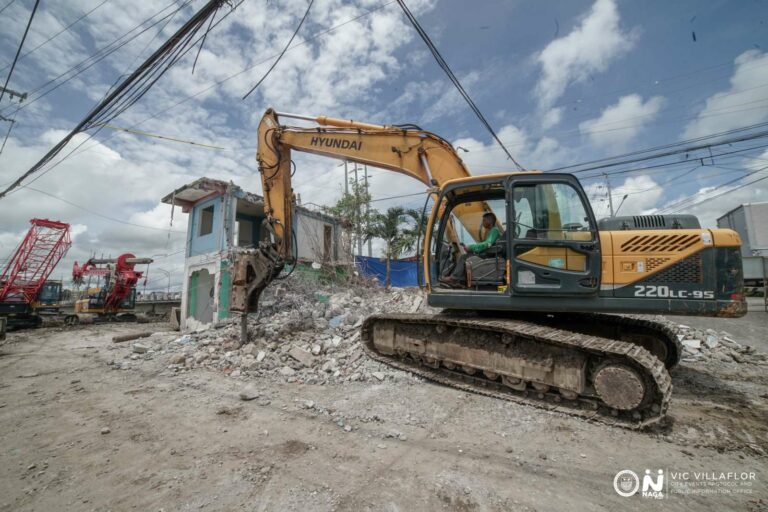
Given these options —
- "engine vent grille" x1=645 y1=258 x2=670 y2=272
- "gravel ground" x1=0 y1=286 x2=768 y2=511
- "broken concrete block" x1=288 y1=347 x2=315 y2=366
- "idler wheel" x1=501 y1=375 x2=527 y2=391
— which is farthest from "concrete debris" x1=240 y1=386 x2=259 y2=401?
"engine vent grille" x1=645 y1=258 x2=670 y2=272

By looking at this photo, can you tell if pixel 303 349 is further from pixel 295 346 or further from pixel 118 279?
pixel 118 279

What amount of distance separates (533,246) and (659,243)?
1.28 m

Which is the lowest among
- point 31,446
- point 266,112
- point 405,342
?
point 31,446

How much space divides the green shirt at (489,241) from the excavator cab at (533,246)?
1cm

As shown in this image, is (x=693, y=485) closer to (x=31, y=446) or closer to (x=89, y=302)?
(x=31, y=446)

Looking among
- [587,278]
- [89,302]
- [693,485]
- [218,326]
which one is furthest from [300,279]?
[89,302]

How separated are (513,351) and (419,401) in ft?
4.13

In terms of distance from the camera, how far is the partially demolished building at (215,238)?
11344 millimetres

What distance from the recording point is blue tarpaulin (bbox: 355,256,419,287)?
17000 mm

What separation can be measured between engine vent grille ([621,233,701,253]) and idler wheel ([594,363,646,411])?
4.27 ft

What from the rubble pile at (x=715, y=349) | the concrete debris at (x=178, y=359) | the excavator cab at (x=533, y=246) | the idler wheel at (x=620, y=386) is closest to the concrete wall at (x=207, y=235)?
the concrete debris at (x=178, y=359)

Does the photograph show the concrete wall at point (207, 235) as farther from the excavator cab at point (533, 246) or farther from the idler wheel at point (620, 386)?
the idler wheel at point (620, 386)

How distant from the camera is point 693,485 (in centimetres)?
248

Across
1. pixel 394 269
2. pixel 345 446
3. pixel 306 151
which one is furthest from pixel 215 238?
pixel 345 446
